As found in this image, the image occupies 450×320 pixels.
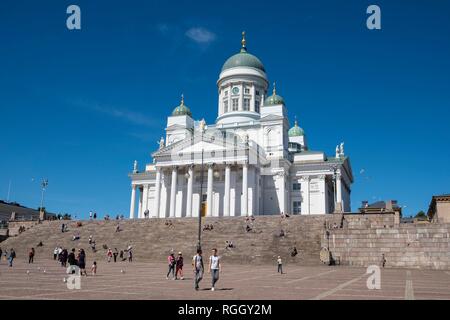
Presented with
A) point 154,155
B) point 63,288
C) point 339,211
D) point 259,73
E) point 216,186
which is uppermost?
point 259,73

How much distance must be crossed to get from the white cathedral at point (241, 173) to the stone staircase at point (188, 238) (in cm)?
1014

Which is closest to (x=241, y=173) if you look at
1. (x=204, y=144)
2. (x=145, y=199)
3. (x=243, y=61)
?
(x=204, y=144)

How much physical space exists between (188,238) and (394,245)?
2011 cm

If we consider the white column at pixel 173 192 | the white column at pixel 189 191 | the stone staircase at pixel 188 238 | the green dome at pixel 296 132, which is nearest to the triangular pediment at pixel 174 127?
the white column at pixel 173 192

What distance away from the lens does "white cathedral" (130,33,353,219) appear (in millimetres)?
60719

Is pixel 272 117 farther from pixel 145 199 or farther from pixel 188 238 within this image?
pixel 188 238

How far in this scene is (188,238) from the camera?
44.7 meters

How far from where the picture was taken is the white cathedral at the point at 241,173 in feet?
199

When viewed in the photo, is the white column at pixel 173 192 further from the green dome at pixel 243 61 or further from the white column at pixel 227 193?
the green dome at pixel 243 61

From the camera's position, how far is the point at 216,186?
6372 centimetres

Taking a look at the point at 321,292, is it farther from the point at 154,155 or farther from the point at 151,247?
the point at 154,155

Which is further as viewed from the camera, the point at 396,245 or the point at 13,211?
the point at 13,211
